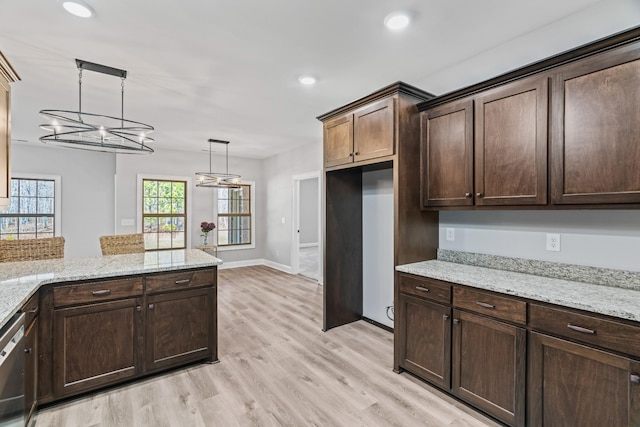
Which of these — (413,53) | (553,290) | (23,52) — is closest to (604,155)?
(553,290)

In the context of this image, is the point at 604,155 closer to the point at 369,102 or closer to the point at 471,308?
the point at 471,308

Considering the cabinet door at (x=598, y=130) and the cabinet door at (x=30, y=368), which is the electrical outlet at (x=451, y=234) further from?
the cabinet door at (x=30, y=368)

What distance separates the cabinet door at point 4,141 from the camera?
205 centimetres

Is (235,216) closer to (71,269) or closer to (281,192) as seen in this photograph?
(281,192)

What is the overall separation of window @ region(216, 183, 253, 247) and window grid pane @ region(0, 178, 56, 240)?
317cm

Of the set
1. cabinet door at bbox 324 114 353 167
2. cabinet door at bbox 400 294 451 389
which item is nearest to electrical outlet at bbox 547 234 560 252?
cabinet door at bbox 400 294 451 389

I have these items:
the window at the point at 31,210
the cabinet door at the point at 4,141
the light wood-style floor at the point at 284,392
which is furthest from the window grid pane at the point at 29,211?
the light wood-style floor at the point at 284,392

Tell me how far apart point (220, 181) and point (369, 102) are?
362cm

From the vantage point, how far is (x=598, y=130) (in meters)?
1.79

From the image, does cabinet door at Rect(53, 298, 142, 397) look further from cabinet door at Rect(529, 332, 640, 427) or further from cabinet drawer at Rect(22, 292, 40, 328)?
cabinet door at Rect(529, 332, 640, 427)

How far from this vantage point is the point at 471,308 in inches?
81.8

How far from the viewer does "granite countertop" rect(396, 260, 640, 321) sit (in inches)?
61.5

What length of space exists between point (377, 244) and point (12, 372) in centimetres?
307

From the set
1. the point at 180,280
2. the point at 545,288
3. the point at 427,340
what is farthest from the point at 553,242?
the point at 180,280
